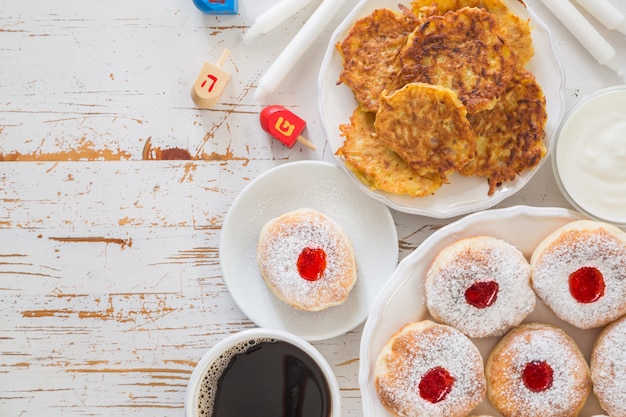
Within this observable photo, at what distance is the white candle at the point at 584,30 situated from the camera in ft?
5.47

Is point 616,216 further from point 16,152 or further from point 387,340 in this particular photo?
point 16,152

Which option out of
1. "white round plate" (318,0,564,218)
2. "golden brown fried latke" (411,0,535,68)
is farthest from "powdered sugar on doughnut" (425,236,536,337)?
"golden brown fried latke" (411,0,535,68)

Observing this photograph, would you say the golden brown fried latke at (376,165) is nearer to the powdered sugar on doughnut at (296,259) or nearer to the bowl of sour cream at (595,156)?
the powdered sugar on doughnut at (296,259)

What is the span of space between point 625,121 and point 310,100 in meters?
0.80

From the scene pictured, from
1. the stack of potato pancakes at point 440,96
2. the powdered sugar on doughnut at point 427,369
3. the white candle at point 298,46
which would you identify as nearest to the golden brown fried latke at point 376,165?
the stack of potato pancakes at point 440,96

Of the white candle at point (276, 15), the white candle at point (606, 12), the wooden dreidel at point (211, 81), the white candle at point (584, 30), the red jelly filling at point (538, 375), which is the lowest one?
the wooden dreidel at point (211, 81)

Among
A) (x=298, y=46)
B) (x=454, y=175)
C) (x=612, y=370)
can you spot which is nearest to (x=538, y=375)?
(x=612, y=370)

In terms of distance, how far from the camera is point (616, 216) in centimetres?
159

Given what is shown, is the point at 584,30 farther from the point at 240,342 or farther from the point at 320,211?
the point at 240,342

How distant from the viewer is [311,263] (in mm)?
1582

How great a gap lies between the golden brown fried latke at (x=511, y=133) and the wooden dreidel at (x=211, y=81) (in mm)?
647

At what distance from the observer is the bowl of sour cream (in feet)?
5.18

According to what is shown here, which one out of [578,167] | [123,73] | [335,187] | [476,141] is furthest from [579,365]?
[123,73]

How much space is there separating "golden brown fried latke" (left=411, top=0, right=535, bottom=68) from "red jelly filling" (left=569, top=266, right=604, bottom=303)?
0.53m
